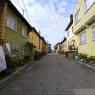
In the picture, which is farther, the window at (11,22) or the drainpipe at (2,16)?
the window at (11,22)

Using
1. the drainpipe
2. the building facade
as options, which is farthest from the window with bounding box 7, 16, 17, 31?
the drainpipe

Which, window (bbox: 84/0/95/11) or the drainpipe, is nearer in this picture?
the drainpipe

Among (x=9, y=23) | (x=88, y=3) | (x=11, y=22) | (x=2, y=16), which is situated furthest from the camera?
(x=88, y=3)

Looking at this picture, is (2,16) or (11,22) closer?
(2,16)

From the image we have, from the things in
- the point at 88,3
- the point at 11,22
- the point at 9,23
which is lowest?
the point at 9,23

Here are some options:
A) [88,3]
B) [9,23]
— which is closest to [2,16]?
[9,23]

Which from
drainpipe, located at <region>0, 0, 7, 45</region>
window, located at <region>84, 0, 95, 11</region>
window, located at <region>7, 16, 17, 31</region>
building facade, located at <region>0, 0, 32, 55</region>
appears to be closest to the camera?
drainpipe, located at <region>0, 0, 7, 45</region>

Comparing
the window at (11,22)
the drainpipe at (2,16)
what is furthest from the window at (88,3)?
the drainpipe at (2,16)

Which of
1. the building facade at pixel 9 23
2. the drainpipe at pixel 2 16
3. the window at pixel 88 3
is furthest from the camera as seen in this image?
the window at pixel 88 3

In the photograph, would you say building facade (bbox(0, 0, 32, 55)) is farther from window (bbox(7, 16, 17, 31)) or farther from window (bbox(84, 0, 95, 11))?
window (bbox(84, 0, 95, 11))

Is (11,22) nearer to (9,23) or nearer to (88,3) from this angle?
(9,23)

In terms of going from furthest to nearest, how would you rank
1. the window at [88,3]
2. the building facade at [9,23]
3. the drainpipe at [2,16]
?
the window at [88,3] → the building facade at [9,23] → the drainpipe at [2,16]

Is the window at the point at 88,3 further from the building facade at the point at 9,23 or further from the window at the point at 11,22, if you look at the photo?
the window at the point at 11,22

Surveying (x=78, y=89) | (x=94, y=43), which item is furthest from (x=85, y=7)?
(x=78, y=89)
